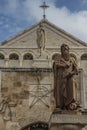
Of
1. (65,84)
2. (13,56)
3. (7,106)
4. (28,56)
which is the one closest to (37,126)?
(7,106)

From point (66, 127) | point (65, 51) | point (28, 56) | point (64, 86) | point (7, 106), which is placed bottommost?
point (66, 127)

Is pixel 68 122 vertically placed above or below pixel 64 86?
below

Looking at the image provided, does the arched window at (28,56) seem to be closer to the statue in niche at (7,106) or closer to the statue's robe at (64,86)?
the statue in niche at (7,106)

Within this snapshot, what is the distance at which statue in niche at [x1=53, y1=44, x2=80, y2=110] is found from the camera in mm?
11195

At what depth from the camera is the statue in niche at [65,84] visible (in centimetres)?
1120

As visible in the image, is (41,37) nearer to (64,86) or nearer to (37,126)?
(37,126)

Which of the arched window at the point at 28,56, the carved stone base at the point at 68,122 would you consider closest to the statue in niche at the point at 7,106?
the carved stone base at the point at 68,122

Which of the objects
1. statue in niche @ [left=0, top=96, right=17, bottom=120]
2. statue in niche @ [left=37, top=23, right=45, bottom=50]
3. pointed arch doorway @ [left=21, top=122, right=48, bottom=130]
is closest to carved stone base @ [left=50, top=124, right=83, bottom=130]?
pointed arch doorway @ [left=21, top=122, right=48, bottom=130]

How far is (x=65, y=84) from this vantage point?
11352 mm

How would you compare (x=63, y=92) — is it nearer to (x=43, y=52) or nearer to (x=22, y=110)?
(x=22, y=110)

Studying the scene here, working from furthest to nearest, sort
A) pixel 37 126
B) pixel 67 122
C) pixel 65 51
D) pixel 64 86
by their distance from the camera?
pixel 37 126 → pixel 65 51 → pixel 64 86 → pixel 67 122

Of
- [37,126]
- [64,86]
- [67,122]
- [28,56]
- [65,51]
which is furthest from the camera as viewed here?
[28,56]

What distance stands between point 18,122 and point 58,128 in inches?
283

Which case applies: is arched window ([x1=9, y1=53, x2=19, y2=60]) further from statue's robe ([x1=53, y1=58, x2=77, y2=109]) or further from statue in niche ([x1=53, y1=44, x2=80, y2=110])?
statue's robe ([x1=53, y1=58, x2=77, y2=109])
